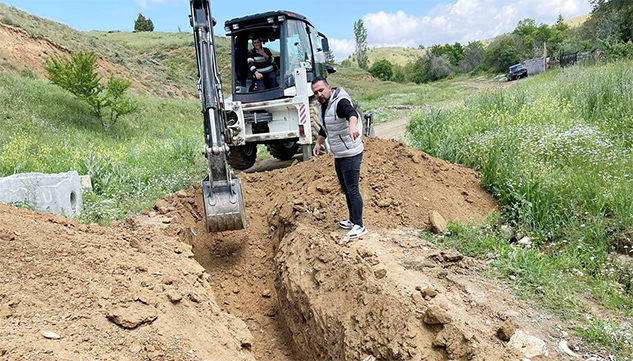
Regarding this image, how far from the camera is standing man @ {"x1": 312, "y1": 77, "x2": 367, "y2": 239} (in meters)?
4.40

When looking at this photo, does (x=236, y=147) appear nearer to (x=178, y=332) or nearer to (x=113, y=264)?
(x=113, y=264)

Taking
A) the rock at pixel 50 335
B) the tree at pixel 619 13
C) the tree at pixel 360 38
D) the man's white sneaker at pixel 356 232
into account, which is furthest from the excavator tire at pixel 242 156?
the tree at pixel 360 38

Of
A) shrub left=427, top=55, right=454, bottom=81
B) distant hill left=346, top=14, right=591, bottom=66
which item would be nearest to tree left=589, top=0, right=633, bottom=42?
shrub left=427, top=55, right=454, bottom=81

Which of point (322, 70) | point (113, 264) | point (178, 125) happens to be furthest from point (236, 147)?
point (178, 125)

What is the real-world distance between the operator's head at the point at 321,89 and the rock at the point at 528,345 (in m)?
2.70

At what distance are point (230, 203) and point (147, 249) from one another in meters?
0.87

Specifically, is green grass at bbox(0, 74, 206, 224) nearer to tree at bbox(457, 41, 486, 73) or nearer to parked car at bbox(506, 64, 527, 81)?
parked car at bbox(506, 64, 527, 81)

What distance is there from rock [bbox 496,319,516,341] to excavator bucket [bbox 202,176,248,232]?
2513 millimetres

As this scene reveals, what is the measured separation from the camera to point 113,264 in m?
3.54

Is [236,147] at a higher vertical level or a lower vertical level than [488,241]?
higher

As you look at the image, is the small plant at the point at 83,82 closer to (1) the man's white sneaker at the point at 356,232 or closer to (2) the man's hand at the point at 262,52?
(2) the man's hand at the point at 262,52

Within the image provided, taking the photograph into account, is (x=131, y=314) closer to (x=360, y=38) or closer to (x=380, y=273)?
(x=380, y=273)

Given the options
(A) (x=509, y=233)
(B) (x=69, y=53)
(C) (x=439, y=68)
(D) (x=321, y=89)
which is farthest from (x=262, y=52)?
(C) (x=439, y=68)

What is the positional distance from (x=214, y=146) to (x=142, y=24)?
68939 millimetres
